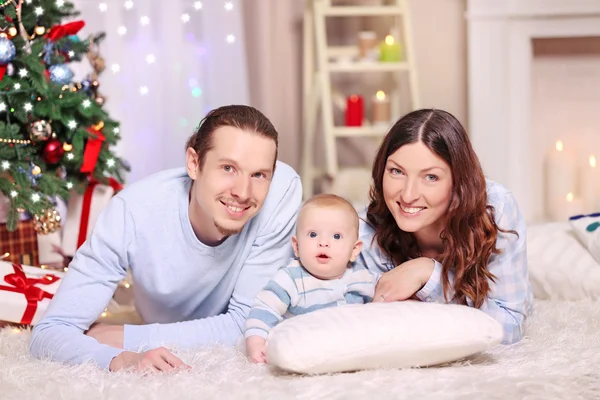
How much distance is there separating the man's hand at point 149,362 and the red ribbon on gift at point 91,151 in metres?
1.25

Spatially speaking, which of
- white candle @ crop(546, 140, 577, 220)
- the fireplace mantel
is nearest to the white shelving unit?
the fireplace mantel

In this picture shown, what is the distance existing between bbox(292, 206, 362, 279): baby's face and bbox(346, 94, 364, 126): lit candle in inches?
81.7

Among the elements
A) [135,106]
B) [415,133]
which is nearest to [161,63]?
[135,106]

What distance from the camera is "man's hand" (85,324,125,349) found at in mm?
1888

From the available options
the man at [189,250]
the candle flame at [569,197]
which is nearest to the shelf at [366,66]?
the candle flame at [569,197]

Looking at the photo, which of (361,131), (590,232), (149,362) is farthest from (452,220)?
(361,131)

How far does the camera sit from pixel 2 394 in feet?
5.16

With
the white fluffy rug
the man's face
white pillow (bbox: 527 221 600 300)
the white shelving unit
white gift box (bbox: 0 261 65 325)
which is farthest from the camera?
the white shelving unit

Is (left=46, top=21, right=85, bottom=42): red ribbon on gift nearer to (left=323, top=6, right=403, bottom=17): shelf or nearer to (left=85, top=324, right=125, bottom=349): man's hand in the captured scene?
(left=85, top=324, right=125, bottom=349): man's hand

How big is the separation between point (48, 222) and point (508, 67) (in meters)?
2.34

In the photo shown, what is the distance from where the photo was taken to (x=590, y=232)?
2.63m

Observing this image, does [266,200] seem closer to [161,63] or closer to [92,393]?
[92,393]

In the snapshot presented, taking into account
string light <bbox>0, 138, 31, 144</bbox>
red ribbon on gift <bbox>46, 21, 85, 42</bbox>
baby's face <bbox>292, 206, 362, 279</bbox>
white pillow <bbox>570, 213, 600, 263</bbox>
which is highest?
red ribbon on gift <bbox>46, 21, 85, 42</bbox>

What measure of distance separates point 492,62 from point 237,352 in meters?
2.58
